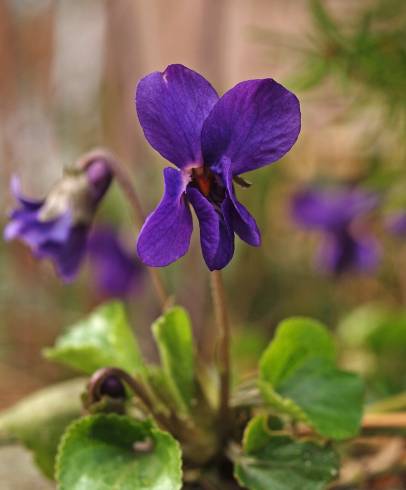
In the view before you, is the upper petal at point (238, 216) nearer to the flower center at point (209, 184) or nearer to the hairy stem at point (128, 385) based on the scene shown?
the flower center at point (209, 184)

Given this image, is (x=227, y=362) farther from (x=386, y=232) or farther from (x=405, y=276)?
(x=405, y=276)

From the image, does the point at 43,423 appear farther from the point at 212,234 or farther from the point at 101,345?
the point at 212,234

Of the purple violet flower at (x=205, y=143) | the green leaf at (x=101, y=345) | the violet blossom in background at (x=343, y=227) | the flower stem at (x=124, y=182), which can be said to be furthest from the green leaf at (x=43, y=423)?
the violet blossom in background at (x=343, y=227)

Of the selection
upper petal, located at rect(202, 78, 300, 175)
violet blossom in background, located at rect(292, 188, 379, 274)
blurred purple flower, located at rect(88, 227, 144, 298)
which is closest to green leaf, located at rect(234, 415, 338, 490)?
upper petal, located at rect(202, 78, 300, 175)

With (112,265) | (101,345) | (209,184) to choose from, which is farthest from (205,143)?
(112,265)

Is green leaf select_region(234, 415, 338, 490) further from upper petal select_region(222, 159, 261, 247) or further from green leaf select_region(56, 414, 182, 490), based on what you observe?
upper petal select_region(222, 159, 261, 247)

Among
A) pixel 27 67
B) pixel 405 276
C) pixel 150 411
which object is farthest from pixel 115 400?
pixel 27 67
